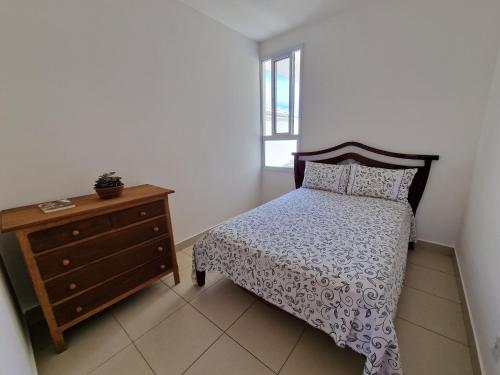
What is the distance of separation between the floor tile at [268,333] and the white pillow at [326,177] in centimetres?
148

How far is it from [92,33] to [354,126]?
100.0 inches

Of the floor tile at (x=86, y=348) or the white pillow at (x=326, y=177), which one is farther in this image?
the white pillow at (x=326, y=177)

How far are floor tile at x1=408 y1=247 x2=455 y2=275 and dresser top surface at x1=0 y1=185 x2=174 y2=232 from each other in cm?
241

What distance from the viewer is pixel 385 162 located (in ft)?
7.43

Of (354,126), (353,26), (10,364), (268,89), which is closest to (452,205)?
(354,126)

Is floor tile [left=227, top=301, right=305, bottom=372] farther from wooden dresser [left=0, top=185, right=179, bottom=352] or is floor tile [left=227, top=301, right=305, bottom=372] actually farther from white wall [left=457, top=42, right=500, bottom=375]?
white wall [left=457, top=42, right=500, bottom=375]

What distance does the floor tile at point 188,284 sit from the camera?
1.71m

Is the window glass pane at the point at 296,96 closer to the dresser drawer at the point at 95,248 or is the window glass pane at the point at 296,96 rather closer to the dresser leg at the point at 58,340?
the dresser drawer at the point at 95,248

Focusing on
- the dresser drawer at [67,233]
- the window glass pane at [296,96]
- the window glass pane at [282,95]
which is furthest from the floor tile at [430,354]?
the window glass pane at [282,95]

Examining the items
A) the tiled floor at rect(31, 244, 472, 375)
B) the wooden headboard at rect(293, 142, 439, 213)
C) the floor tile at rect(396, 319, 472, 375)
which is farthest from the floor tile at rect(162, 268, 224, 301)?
the wooden headboard at rect(293, 142, 439, 213)

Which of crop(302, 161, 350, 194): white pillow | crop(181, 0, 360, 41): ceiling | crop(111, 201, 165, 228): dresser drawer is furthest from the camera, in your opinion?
crop(302, 161, 350, 194): white pillow

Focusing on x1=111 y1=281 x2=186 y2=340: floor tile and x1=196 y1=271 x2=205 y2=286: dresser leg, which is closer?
x1=111 y1=281 x2=186 y2=340: floor tile

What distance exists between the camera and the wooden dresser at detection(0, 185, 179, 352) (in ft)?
3.72

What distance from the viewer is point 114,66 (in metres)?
1.65
